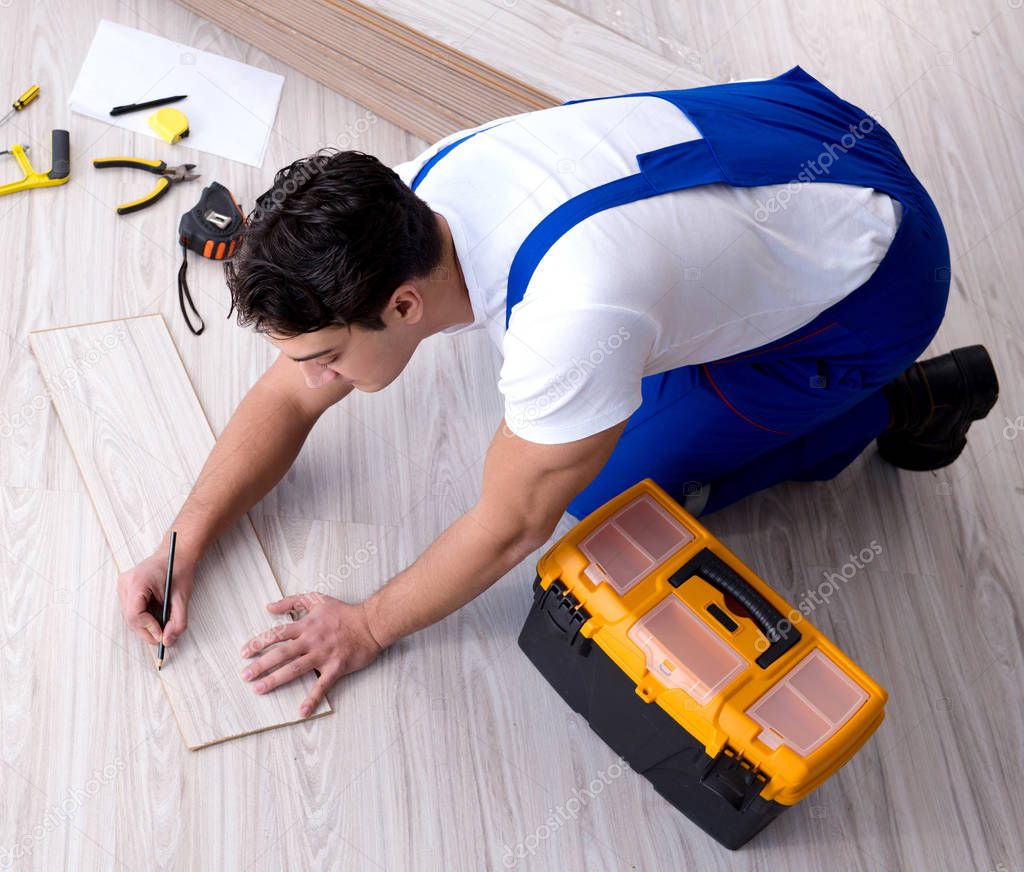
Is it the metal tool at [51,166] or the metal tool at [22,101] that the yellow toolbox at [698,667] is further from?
the metal tool at [22,101]

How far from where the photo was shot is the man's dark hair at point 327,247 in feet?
3.93

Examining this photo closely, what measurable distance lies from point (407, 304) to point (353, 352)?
10 centimetres

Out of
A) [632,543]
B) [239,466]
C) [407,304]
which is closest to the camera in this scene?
[407,304]

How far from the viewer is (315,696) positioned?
1.57 m

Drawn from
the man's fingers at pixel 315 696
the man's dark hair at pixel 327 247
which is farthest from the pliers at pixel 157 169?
the man's fingers at pixel 315 696

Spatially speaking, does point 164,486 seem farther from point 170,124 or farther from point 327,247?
point 170,124

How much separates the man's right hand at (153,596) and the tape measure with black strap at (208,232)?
575 mm

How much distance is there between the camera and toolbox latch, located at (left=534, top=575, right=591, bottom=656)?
1506 millimetres

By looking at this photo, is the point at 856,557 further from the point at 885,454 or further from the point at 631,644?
the point at 631,644

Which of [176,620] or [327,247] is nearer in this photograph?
[327,247]
